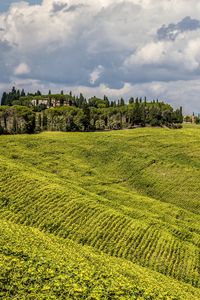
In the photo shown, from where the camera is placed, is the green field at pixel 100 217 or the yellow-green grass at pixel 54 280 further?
the green field at pixel 100 217

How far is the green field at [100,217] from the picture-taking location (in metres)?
28.9

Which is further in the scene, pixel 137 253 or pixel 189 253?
pixel 189 253

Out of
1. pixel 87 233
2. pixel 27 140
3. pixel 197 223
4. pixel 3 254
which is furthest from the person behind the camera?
pixel 27 140

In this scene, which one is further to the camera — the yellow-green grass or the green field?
the green field

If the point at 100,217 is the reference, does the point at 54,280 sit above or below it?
above

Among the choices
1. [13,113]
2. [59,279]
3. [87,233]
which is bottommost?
[87,233]

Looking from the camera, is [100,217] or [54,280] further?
[100,217]

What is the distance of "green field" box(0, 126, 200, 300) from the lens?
94.7 ft

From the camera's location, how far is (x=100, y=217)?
66.1 meters

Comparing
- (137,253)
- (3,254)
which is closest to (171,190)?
(137,253)

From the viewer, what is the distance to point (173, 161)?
407ft

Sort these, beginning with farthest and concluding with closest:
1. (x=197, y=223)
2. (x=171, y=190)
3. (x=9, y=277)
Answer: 1. (x=171, y=190)
2. (x=197, y=223)
3. (x=9, y=277)

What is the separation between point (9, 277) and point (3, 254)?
454 centimetres

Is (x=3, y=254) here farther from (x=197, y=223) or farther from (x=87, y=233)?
(x=197, y=223)
